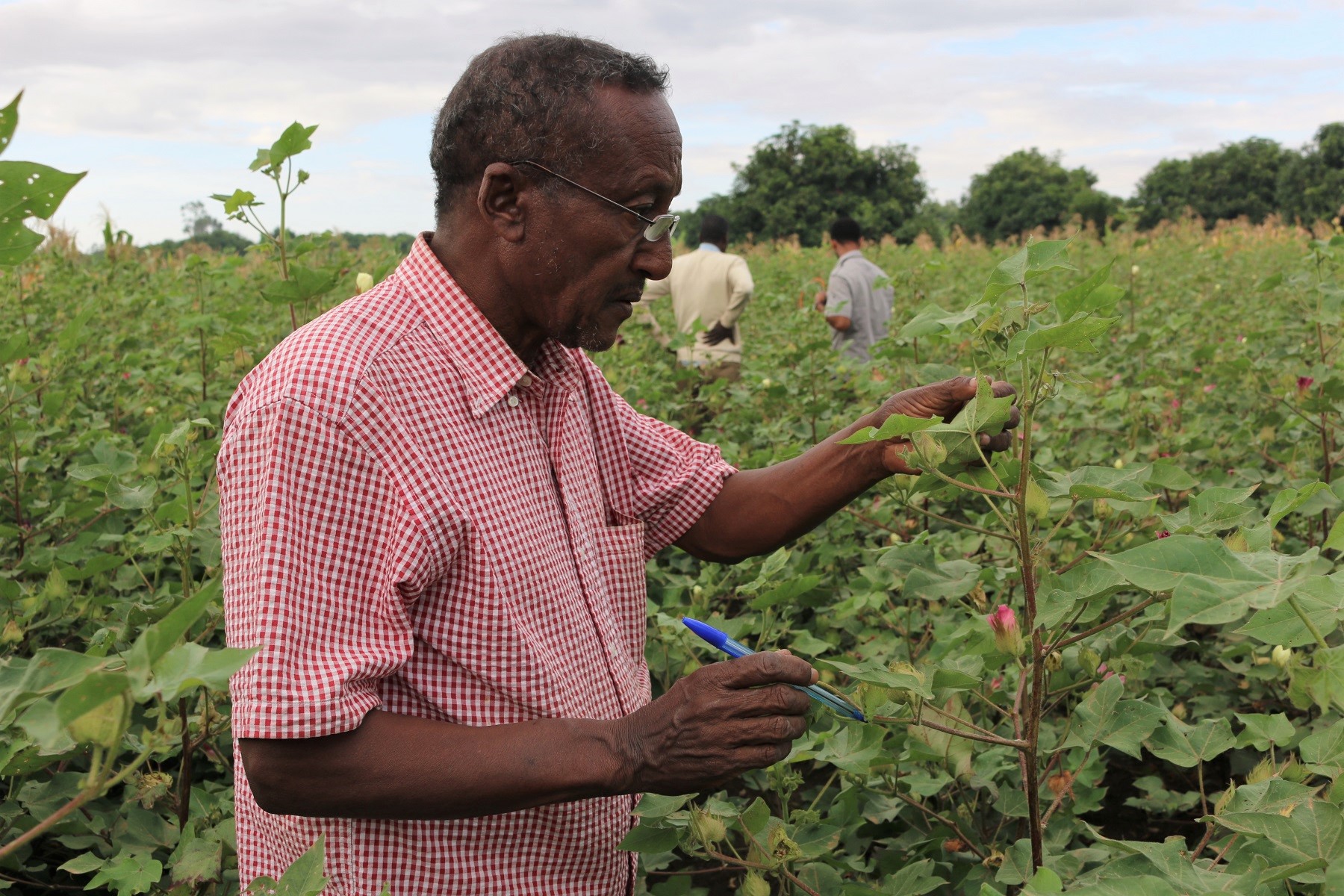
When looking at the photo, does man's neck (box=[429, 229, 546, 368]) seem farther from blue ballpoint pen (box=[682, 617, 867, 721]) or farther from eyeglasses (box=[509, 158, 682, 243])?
blue ballpoint pen (box=[682, 617, 867, 721])

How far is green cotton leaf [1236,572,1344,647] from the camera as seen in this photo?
80cm

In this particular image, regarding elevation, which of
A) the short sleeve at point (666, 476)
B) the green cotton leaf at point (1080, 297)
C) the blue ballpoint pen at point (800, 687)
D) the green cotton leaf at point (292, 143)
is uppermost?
the green cotton leaf at point (292, 143)

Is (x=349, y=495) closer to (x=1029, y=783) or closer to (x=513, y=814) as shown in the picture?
(x=513, y=814)

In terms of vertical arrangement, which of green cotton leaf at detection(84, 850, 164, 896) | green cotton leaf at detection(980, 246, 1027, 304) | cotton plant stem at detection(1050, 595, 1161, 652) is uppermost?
green cotton leaf at detection(980, 246, 1027, 304)

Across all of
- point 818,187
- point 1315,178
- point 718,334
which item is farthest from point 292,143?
point 1315,178

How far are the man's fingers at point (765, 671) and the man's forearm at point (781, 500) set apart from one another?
481 mm

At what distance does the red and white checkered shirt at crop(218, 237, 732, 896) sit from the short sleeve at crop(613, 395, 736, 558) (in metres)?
0.15

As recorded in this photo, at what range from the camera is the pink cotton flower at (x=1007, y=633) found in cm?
125

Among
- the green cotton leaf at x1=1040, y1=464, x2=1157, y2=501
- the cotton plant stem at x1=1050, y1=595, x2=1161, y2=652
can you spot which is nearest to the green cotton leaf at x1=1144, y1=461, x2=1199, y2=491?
the green cotton leaf at x1=1040, y1=464, x2=1157, y2=501

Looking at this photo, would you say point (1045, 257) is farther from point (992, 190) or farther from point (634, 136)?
point (992, 190)

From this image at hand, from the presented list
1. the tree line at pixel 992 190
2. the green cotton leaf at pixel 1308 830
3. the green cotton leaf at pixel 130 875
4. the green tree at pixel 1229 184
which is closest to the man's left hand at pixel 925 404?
the green cotton leaf at pixel 1308 830

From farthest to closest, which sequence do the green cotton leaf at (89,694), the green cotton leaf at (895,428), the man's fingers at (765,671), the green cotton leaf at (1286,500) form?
the man's fingers at (765,671), the green cotton leaf at (895,428), the green cotton leaf at (1286,500), the green cotton leaf at (89,694)

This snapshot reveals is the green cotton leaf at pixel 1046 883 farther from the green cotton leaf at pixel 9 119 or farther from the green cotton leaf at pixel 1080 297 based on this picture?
the green cotton leaf at pixel 9 119

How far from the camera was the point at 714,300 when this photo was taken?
6371mm
